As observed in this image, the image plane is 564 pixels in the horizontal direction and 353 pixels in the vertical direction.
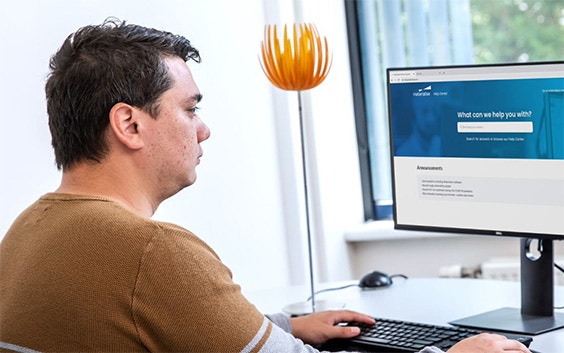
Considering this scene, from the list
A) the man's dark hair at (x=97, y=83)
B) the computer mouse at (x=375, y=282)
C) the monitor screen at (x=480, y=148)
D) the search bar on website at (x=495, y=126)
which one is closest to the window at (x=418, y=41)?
the computer mouse at (x=375, y=282)

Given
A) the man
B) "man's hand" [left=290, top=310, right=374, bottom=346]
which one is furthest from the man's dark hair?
"man's hand" [left=290, top=310, right=374, bottom=346]

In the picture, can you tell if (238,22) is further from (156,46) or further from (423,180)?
(156,46)

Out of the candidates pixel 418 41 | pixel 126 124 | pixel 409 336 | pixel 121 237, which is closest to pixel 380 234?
pixel 418 41

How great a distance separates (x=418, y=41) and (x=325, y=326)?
1944mm

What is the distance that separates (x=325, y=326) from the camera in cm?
201

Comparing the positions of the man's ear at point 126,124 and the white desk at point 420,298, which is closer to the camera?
the man's ear at point 126,124

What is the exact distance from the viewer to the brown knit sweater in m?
1.45

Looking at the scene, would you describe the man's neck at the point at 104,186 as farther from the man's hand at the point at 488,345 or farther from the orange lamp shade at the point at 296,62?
the orange lamp shade at the point at 296,62

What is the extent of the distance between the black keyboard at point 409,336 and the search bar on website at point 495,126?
39 centimetres

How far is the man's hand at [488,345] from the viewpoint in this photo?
1675mm

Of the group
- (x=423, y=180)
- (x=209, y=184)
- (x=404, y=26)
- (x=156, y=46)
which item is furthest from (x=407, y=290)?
(x=404, y=26)

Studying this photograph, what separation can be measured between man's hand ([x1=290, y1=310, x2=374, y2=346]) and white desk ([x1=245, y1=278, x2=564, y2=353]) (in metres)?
0.15

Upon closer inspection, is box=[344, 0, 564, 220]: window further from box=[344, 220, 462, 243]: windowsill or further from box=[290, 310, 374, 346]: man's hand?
box=[290, 310, 374, 346]: man's hand

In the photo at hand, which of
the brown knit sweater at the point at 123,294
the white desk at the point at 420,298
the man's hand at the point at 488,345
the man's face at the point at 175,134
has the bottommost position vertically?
the white desk at the point at 420,298
